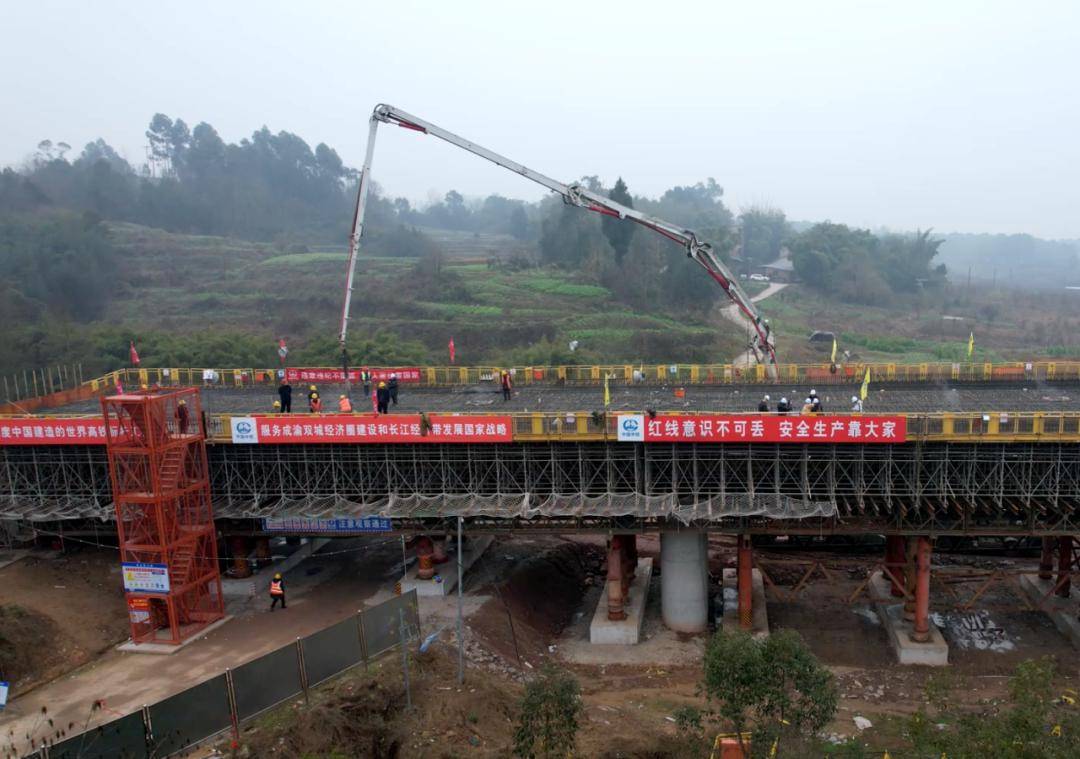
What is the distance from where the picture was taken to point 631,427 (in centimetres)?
2573

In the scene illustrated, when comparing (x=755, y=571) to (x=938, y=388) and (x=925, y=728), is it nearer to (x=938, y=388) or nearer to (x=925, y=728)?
(x=938, y=388)

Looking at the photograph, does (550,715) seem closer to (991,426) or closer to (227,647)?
(227,647)

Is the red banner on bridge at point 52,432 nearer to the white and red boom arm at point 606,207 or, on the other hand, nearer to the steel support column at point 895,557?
the white and red boom arm at point 606,207

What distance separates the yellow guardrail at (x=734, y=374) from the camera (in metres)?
35.4

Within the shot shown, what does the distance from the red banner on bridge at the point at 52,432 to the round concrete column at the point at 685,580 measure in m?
20.5

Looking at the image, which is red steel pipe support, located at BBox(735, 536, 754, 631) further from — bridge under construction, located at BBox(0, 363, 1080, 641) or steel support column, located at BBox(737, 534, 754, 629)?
bridge under construction, located at BBox(0, 363, 1080, 641)

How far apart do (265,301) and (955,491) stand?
268 ft

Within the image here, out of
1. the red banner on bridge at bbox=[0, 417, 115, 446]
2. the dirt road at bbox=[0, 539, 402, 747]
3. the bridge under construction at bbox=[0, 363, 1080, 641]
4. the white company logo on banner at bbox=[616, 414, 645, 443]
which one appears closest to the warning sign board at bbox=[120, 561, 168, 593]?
the bridge under construction at bbox=[0, 363, 1080, 641]

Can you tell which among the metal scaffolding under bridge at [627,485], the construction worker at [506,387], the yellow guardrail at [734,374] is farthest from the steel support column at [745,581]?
the construction worker at [506,387]

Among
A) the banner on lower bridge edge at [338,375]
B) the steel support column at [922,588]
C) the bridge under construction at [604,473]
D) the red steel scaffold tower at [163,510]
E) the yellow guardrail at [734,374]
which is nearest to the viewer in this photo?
the red steel scaffold tower at [163,510]

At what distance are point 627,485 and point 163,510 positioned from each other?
15.3 m

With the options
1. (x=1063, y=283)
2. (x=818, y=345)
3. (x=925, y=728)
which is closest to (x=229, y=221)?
(x=818, y=345)

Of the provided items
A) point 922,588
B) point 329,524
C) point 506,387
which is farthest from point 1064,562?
point 329,524

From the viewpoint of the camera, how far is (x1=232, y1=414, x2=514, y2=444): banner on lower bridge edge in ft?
86.4
